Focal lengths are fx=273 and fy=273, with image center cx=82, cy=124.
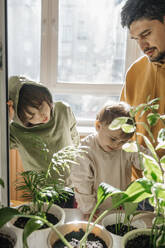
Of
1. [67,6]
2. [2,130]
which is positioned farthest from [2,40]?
[67,6]

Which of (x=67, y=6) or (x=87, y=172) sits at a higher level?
(x=67, y=6)

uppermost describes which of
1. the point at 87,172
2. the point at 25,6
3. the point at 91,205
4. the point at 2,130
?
the point at 25,6

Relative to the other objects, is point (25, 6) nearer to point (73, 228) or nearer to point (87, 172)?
point (87, 172)

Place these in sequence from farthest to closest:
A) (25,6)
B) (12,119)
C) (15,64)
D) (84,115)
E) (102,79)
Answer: (102,79), (84,115), (25,6), (15,64), (12,119)

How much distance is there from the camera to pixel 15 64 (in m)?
1.21

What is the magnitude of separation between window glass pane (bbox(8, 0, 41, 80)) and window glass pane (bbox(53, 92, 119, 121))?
268 millimetres

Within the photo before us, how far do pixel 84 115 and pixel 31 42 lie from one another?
1.71 feet

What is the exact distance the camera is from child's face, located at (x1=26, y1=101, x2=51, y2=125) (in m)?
0.99

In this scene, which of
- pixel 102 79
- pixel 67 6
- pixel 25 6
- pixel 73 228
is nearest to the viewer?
pixel 73 228

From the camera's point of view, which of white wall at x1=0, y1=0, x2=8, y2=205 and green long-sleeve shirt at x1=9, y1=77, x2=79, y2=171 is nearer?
white wall at x1=0, y1=0, x2=8, y2=205

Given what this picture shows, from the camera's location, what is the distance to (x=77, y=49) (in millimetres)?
1949

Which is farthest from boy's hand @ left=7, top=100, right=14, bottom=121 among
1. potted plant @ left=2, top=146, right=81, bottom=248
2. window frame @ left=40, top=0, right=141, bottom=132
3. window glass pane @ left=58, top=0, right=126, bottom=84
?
window glass pane @ left=58, top=0, right=126, bottom=84

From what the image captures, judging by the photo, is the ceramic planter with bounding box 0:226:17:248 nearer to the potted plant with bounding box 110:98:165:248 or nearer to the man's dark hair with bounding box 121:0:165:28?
the potted plant with bounding box 110:98:165:248

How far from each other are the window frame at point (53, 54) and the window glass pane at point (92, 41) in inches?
4.5
